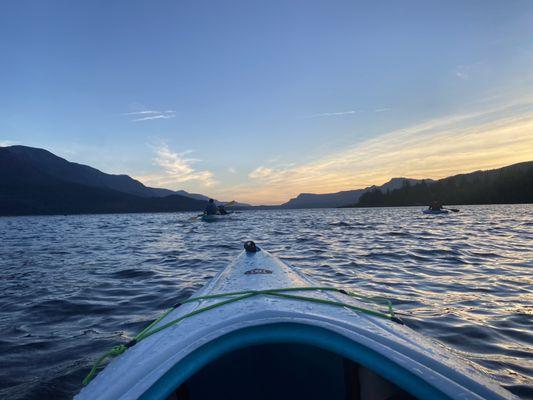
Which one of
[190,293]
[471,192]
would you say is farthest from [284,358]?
[471,192]

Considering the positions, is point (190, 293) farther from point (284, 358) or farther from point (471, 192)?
point (471, 192)

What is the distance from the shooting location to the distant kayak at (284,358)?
1.79 meters

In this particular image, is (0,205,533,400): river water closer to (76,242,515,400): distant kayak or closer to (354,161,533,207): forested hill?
(76,242,515,400): distant kayak

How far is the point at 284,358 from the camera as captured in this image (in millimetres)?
3305

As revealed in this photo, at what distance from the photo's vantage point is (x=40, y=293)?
807 cm

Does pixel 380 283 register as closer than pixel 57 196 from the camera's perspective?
Yes

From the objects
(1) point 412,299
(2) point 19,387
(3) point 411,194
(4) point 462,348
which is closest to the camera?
(2) point 19,387

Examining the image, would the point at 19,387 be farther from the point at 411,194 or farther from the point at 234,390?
the point at 411,194

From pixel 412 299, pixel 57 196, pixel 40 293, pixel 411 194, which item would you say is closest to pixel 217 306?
pixel 412 299

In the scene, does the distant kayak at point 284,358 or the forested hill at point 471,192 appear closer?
the distant kayak at point 284,358

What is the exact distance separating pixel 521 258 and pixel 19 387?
1256 cm

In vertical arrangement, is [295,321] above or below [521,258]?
above

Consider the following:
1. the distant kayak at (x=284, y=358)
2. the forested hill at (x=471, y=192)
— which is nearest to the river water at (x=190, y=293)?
the distant kayak at (x=284, y=358)

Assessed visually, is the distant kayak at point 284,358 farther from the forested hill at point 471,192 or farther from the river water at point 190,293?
the forested hill at point 471,192
